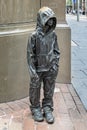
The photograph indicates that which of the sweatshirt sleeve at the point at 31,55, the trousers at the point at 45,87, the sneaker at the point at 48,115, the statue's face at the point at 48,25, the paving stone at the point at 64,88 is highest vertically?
the statue's face at the point at 48,25

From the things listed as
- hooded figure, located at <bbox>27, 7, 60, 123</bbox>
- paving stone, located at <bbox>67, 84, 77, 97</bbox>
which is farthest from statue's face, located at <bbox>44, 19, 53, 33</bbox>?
paving stone, located at <bbox>67, 84, 77, 97</bbox>

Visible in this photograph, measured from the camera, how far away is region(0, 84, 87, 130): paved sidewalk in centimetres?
548

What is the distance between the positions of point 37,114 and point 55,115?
41cm

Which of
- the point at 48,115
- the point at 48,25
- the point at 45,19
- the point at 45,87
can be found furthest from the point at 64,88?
the point at 45,19

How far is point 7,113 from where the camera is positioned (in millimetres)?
6047

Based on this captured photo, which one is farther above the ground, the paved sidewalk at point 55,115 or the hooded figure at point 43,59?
the hooded figure at point 43,59

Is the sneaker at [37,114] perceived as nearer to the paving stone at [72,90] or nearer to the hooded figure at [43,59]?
the hooded figure at [43,59]

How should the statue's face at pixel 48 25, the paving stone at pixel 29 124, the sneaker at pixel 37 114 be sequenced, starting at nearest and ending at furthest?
the paving stone at pixel 29 124
the statue's face at pixel 48 25
the sneaker at pixel 37 114

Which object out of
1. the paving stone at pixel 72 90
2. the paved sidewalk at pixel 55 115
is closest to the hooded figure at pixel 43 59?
the paved sidewalk at pixel 55 115

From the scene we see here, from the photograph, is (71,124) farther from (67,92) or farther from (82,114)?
(67,92)

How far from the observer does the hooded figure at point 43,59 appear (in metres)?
5.55

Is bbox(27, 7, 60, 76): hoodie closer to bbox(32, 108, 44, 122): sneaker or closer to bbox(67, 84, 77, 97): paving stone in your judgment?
bbox(32, 108, 44, 122): sneaker

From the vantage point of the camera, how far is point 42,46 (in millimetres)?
5605

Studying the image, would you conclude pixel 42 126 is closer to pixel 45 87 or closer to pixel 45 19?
pixel 45 87
